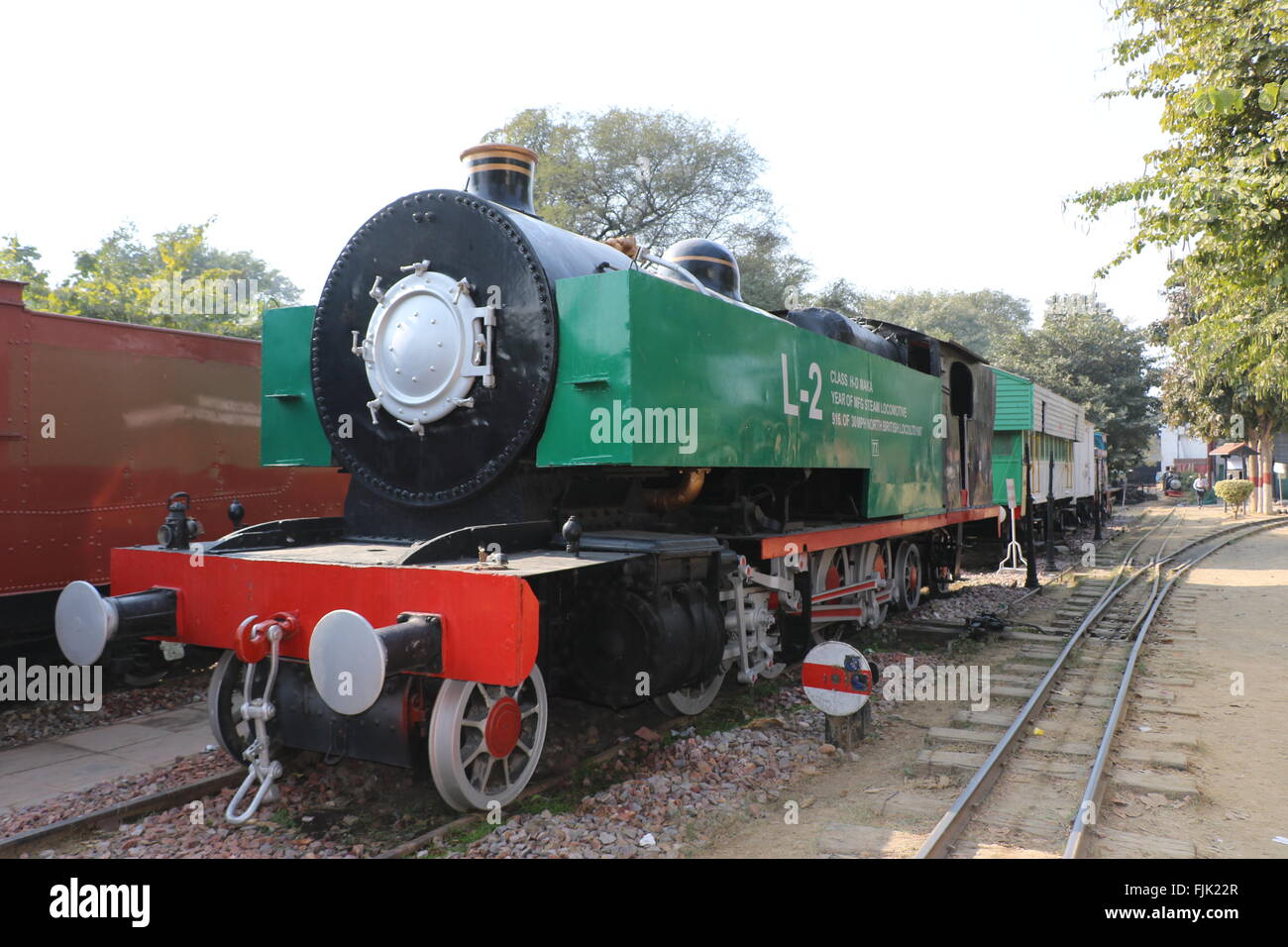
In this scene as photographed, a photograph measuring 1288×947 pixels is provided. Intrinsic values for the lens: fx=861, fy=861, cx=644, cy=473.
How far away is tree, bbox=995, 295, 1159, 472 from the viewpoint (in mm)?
33594

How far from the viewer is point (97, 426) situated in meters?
5.75

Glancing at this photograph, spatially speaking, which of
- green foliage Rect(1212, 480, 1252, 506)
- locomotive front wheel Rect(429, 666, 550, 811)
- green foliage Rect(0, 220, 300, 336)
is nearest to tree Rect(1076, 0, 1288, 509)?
locomotive front wheel Rect(429, 666, 550, 811)

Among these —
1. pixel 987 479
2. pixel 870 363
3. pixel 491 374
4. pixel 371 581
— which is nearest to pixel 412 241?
pixel 491 374

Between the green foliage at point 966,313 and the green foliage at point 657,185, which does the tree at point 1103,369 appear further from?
the green foliage at point 966,313

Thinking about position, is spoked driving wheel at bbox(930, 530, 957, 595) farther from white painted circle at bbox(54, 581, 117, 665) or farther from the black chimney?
white painted circle at bbox(54, 581, 117, 665)

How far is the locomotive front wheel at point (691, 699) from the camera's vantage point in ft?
16.5

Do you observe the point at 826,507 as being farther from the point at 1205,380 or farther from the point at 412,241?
the point at 1205,380

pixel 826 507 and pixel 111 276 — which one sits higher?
pixel 111 276

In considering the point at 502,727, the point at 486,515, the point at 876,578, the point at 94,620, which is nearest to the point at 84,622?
the point at 94,620

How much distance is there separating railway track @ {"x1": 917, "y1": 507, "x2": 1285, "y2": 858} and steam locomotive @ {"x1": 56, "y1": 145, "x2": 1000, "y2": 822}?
4.60 ft

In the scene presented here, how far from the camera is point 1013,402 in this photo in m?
14.4

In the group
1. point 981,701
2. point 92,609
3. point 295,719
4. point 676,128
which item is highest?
point 676,128

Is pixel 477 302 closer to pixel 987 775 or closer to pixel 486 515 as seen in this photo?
pixel 486 515
